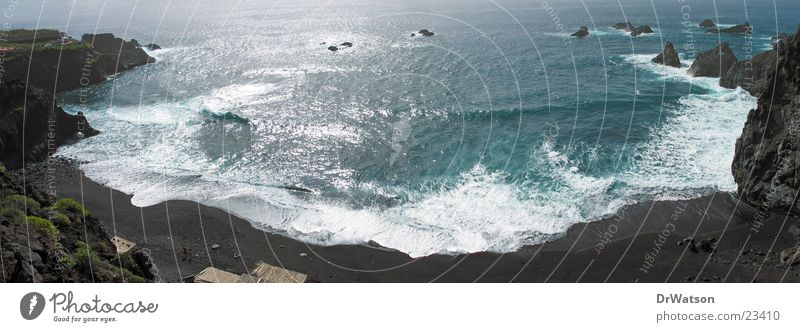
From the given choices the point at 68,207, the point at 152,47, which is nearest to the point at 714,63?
the point at 68,207

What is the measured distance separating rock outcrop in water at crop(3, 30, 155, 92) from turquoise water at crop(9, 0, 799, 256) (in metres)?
4.58

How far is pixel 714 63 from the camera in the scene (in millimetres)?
67500

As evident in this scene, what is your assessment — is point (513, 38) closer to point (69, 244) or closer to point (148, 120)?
point (148, 120)

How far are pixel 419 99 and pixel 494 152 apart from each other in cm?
1731

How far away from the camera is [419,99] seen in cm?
5916

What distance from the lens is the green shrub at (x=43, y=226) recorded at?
18.5m

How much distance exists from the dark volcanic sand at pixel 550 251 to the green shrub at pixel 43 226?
7.24 meters

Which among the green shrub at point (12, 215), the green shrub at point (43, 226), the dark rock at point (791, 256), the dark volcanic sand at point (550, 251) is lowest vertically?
the dark volcanic sand at point (550, 251)

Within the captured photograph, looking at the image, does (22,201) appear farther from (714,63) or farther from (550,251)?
(714,63)

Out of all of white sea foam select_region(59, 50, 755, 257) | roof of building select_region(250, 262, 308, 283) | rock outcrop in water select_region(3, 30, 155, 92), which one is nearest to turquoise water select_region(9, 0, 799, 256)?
white sea foam select_region(59, 50, 755, 257)

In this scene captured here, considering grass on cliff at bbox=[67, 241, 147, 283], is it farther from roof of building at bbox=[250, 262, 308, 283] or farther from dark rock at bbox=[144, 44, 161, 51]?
dark rock at bbox=[144, 44, 161, 51]

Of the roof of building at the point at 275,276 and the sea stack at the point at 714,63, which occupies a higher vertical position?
the sea stack at the point at 714,63

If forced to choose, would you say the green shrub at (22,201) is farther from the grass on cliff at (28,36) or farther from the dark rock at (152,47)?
the dark rock at (152,47)

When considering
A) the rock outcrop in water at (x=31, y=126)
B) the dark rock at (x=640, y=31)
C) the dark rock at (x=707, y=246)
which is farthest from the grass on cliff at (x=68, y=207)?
the dark rock at (x=640, y=31)
